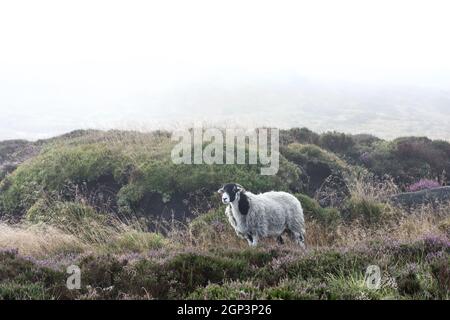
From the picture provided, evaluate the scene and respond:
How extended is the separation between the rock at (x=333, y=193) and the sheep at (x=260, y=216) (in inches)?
190

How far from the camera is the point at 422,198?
1794 centimetres

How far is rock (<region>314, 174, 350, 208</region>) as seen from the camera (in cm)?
1944

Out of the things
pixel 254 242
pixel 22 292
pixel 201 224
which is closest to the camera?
pixel 22 292

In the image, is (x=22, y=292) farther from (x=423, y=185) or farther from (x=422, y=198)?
(x=423, y=185)

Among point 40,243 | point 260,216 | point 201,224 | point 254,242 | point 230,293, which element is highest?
point 230,293

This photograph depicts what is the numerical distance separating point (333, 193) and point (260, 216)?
21.3 ft

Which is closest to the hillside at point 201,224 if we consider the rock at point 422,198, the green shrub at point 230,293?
the green shrub at point 230,293

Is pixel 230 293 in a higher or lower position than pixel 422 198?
higher

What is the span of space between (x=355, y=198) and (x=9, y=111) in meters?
150

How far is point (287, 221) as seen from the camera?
13.5 m

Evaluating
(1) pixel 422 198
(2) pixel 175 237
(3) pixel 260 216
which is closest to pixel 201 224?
(2) pixel 175 237

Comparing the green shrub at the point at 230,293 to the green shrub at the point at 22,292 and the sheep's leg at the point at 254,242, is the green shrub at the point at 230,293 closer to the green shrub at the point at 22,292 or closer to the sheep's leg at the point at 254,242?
the green shrub at the point at 22,292

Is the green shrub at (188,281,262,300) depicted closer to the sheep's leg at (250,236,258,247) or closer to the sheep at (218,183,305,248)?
the sheep's leg at (250,236,258,247)
